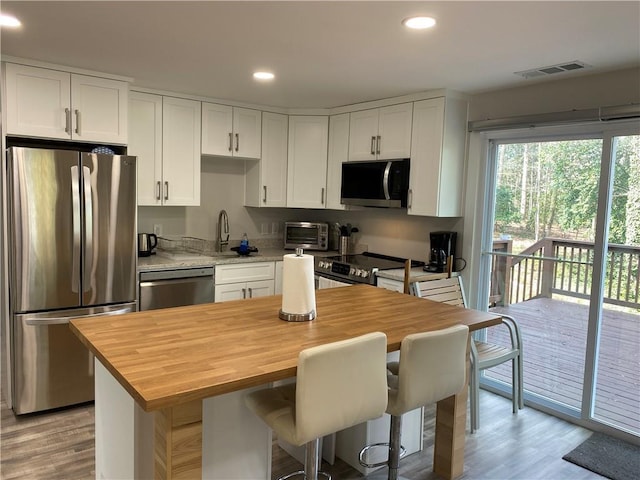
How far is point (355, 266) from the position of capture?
154 inches

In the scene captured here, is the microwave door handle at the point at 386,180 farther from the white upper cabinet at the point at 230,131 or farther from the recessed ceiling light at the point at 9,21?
the recessed ceiling light at the point at 9,21

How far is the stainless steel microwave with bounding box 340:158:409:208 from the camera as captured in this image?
392 cm

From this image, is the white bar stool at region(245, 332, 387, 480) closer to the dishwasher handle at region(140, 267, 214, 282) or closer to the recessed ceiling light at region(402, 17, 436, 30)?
the recessed ceiling light at region(402, 17, 436, 30)

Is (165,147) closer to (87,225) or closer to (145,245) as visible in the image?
(145,245)

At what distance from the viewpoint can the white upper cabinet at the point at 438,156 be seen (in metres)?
3.67

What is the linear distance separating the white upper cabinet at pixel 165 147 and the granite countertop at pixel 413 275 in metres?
1.73

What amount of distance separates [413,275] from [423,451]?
1222 millimetres

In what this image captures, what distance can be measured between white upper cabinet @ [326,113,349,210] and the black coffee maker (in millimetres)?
972

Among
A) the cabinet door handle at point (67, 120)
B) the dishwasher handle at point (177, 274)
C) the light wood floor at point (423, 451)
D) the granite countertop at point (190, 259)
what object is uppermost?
the cabinet door handle at point (67, 120)

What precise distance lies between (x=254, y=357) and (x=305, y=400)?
24 centimetres

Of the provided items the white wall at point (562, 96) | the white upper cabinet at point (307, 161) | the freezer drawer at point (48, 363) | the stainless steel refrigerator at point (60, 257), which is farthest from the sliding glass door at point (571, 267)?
the freezer drawer at point (48, 363)

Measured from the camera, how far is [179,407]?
1.54 m

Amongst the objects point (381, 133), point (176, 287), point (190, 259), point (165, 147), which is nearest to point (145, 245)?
point (190, 259)

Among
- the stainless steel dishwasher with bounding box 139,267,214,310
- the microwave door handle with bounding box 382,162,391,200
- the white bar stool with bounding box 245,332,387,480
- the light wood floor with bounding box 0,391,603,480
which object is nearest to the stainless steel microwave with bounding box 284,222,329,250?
the microwave door handle with bounding box 382,162,391,200
